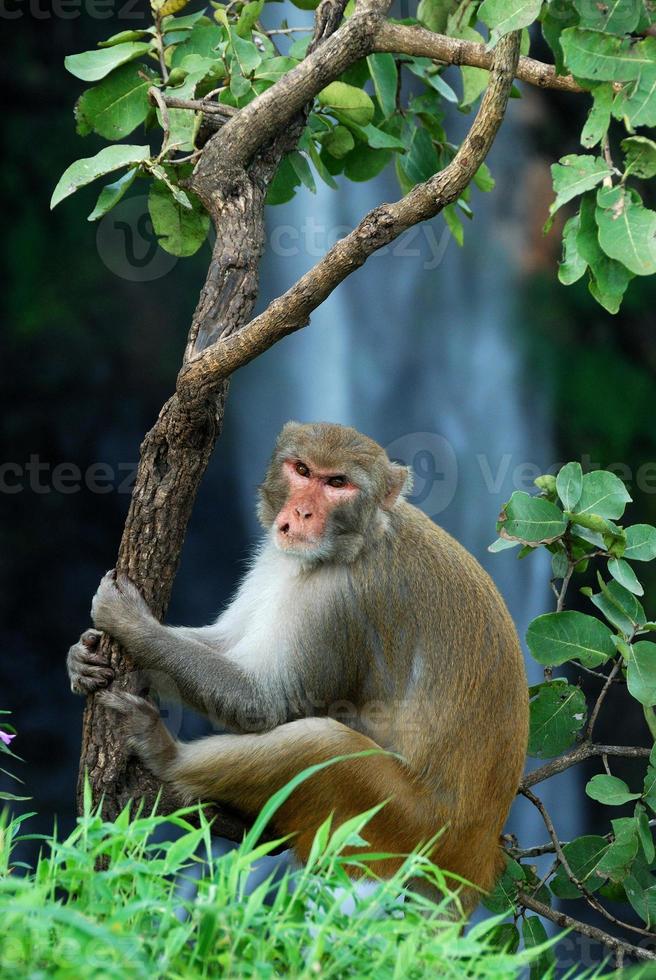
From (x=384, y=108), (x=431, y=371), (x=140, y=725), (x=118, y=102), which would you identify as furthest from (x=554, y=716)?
(x=431, y=371)

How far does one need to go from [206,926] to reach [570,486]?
94.8 inches

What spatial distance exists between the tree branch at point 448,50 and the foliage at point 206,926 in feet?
8.85

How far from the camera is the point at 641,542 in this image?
171 inches

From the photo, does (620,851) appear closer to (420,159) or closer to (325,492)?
(325,492)

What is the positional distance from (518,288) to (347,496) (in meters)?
6.73

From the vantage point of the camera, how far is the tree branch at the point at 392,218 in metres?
3.40

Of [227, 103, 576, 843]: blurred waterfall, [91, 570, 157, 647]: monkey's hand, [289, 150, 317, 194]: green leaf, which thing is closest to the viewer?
[91, 570, 157, 647]: monkey's hand

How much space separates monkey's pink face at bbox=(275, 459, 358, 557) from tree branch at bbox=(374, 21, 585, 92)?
5.00 ft

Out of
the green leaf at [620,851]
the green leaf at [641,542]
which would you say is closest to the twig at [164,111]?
the green leaf at [641,542]

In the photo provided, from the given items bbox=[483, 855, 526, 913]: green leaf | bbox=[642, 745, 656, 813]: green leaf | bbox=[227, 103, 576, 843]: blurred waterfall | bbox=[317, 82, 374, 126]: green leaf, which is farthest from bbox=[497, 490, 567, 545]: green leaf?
bbox=[227, 103, 576, 843]: blurred waterfall

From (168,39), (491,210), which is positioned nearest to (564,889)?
(168,39)

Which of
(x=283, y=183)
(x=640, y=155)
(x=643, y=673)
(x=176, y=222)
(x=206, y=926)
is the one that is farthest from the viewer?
(x=283, y=183)

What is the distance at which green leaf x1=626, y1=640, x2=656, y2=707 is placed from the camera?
13.6 ft

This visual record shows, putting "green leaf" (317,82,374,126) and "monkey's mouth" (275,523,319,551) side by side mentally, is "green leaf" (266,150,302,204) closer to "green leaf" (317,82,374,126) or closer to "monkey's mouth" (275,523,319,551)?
"green leaf" (317,82,374,126)
